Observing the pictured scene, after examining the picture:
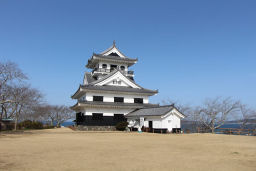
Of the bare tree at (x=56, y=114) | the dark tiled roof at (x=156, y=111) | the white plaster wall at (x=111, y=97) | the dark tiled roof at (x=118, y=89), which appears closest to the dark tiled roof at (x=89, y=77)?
the dark tiled roof at (x=118, y=89)

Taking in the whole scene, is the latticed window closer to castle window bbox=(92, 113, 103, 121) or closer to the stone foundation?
the stone foundation

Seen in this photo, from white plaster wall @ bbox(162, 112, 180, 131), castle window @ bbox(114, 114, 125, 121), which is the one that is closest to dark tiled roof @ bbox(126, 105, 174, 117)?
white plaster wall @ bbox(162, 112, 180, 131)

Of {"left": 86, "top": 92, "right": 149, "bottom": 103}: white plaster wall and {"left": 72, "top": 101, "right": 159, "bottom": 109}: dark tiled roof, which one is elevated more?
{"left": 86, "top": 92, "right": 149, "bottom": 103}: white plaster wall

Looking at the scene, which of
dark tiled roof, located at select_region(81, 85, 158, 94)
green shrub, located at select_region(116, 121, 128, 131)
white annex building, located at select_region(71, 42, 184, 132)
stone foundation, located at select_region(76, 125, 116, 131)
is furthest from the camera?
dark tiled roof, located at select_region(81, 85, 158, 94)

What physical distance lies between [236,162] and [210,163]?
4.21 ft

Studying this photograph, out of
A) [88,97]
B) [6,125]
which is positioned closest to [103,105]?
[88,97]

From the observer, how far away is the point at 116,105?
111 ft

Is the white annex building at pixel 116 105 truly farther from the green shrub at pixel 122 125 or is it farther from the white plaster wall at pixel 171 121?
the green shrub at pixel 122 125

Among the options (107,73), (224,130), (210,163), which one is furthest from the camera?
(107,73)

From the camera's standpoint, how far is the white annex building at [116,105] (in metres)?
29.2

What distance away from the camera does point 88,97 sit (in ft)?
112

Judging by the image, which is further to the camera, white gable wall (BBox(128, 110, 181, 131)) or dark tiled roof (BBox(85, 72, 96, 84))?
dark tiled roof (BBox(85, 72, 96, 84))

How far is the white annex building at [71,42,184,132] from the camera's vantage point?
95.9 feet

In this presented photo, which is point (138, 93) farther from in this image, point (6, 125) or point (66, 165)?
point (66, 165)
